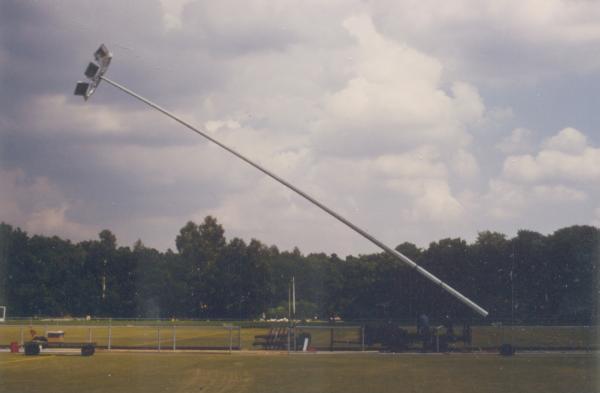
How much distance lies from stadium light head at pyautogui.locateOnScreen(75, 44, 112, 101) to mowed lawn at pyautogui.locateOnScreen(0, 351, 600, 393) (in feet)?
25.7

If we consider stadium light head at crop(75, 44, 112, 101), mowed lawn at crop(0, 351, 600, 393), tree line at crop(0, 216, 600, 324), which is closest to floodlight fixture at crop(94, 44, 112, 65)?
stadium light head at crop(75, 44, 112, 101)

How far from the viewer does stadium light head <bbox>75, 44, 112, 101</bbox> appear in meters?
16.8

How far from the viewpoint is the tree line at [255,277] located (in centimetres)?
7675

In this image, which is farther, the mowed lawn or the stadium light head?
the mowed lawn

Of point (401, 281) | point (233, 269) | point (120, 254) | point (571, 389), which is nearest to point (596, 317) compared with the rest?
point (401, 281)

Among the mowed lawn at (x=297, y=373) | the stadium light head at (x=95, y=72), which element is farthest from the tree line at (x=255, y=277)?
the stadium light head at (x=95, y=72)

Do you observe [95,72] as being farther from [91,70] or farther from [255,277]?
[255,277]

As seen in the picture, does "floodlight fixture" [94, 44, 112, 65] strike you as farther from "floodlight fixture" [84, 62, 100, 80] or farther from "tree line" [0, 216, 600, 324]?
"tree line" [0, 216, 600, 324]

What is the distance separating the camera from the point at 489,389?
20.1 meters

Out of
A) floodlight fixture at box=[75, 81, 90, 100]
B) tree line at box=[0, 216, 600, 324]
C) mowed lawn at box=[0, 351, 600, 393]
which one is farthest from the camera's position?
tree line at box=[0, 216, 600, 324]

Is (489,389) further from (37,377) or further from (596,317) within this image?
(596,317)

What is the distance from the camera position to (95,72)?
667 inches

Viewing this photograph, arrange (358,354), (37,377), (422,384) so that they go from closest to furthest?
1. (422,384)
2. (37,377)
3. (358,354)

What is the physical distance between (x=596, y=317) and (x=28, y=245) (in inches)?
2816
